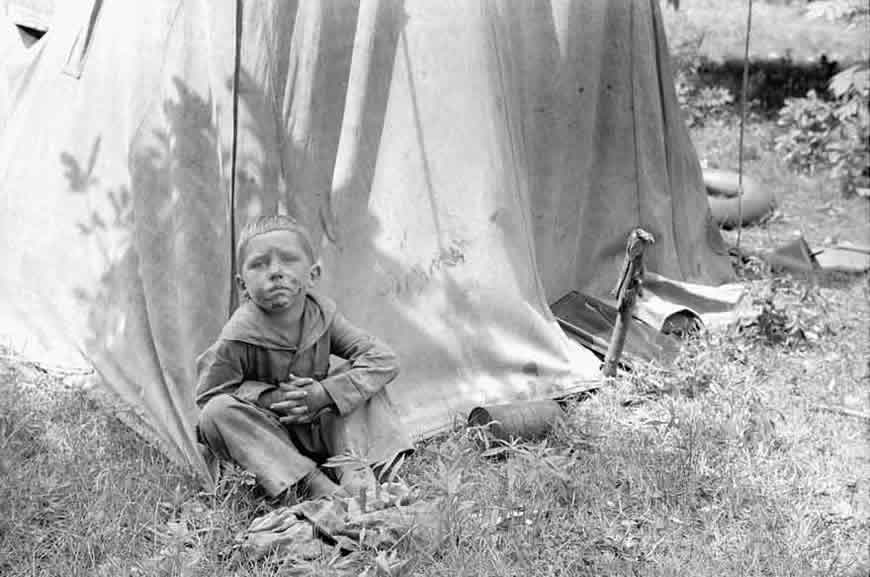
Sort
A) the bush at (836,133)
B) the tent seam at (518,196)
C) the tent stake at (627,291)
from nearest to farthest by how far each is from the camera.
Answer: the tent stake at (627,291) < the tent seam at (518,196) < the bush at (836,133)

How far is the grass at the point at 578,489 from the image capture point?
3939mm

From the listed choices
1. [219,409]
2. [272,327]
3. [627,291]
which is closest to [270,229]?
[272,327]

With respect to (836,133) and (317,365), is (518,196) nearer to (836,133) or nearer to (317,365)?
(317,365)

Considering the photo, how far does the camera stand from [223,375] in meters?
4.22

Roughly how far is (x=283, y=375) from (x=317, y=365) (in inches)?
4.9

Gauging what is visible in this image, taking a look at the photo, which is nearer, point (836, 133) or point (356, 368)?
point (356, 368)

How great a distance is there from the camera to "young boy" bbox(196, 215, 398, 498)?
412cm

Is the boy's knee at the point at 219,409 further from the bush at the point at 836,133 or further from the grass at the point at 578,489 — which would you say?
the bush at the point at 836,133

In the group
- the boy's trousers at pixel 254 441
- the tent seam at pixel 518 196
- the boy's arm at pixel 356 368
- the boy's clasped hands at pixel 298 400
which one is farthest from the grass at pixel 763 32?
the boy's trousers at pixel 254 441

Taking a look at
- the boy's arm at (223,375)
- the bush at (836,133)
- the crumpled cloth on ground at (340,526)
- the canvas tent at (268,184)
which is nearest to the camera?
the crumpled cloth on ground at (340,526)

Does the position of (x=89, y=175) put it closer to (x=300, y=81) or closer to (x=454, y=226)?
(x=300, y=81)

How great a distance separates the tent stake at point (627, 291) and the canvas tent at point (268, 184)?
0.10 m

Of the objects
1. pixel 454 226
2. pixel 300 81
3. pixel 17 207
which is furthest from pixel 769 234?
pixel 17 207

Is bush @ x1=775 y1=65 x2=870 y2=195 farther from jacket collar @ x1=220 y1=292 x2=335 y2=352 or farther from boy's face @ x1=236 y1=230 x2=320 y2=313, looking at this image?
boy's face @ x1=236 y1=230 x2=320 y2=313
